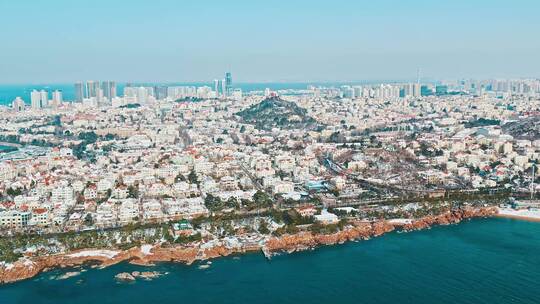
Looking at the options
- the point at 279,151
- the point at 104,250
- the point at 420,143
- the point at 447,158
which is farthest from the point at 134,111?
the point at 104,250

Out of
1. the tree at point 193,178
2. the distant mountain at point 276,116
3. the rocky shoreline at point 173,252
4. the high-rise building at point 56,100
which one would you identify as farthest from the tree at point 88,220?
the high-rise building at point 56,100

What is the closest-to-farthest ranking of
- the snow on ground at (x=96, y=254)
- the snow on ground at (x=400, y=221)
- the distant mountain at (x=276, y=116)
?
1. the snow on ground at (x=96, y=254)
2. the snow on ground at (x=400, y=221)
3. the distant mountain at (x=276, y=116)

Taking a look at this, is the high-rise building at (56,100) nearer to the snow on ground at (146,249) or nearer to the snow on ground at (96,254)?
the snow on ground at (96,254)

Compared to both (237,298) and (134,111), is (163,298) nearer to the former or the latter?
(237,298)

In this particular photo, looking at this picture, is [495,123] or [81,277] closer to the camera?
[81,277]

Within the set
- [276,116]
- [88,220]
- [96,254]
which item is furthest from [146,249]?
[276,116]

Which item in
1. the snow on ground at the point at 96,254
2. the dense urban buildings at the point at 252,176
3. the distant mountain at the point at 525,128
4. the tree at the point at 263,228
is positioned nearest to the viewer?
the snow on ground at the point at 96,254

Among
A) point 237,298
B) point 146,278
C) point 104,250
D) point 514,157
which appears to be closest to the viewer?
point 237,298

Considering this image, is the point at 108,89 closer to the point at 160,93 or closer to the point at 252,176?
the point at 160,93

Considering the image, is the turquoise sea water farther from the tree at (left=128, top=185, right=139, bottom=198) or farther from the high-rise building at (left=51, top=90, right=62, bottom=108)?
the high-rise building at (left=51, top=90, right=62, bottom=108)
